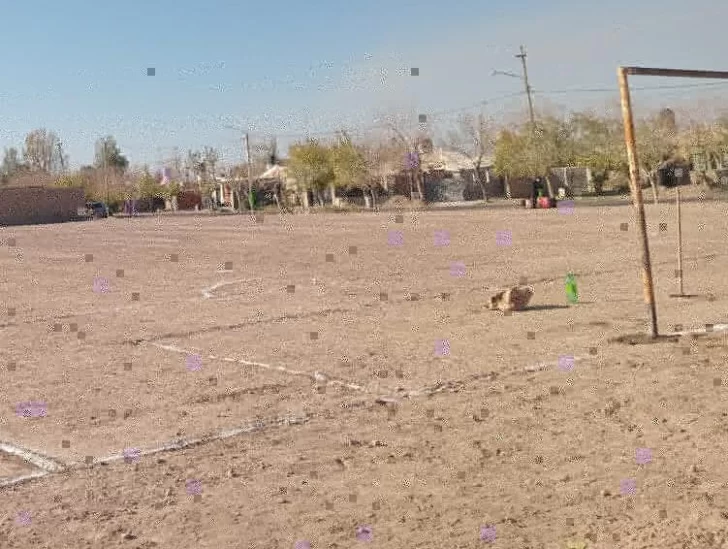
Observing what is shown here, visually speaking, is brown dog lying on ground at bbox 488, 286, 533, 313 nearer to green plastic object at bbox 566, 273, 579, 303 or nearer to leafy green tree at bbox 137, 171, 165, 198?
green plastic object at bbox 566, 273, 579, 303

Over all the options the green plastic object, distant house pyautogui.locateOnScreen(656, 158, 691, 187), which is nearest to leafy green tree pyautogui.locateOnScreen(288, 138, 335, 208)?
distant house pyautogui.locateOnScreen(656, 158, 691, 187)

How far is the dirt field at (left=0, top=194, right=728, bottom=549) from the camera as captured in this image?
5516mm

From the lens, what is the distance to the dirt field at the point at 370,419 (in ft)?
18.1

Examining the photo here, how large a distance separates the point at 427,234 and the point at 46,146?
5810 inches

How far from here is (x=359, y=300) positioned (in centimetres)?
1616

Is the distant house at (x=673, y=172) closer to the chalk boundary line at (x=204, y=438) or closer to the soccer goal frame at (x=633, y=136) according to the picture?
the soccer goal frame at (x=633, y=136)

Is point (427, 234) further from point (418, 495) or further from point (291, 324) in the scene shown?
point (418, 495)

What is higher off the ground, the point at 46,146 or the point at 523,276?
the point at 46,146


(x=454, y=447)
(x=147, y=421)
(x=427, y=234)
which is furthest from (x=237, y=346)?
(x=427, y=234)

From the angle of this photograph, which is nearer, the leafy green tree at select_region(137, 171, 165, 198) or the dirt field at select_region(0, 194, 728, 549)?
the dirt field at select_region(0, 194, 728, 549)

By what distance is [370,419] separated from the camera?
26.0ft

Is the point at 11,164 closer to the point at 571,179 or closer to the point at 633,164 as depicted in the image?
the point at 571,179

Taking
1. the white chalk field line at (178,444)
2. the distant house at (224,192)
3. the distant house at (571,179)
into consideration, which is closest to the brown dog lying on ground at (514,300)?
the white chalk field line at (178,444)

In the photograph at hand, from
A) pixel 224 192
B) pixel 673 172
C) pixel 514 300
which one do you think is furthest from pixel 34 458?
pixel 224 192
